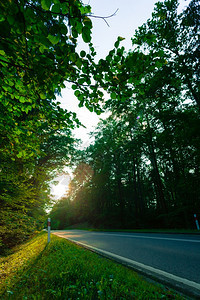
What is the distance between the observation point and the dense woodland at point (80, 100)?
1730 millimetres

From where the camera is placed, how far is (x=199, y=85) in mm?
8625

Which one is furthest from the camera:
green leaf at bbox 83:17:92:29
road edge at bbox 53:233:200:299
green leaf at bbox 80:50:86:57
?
road edge at bbox 53:233:200:299

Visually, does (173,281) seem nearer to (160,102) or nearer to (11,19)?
(11,19)

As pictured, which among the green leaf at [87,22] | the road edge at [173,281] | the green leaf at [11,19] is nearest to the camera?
the green leaf at [11,19]

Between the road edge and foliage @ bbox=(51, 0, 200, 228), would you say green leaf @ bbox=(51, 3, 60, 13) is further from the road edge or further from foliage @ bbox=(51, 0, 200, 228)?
the road edge

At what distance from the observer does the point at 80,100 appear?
263 cm

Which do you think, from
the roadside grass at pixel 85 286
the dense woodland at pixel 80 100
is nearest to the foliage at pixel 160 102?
the dense woodland at pixel 80 100

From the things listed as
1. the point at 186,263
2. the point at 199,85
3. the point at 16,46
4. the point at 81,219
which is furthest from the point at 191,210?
the point at 81,219

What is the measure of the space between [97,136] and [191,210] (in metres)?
16.1

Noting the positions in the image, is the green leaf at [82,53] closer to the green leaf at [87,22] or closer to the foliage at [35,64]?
the foliage at [35,64]

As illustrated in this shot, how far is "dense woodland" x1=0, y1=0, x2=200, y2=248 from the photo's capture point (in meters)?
1.73

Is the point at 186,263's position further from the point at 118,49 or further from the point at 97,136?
the point at 97,136

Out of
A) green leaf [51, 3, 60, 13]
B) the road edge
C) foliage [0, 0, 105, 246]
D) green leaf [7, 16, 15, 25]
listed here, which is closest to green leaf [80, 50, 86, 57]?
foliage [0, 0, 105, 246]

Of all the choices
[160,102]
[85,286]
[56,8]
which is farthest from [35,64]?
[160,102]
